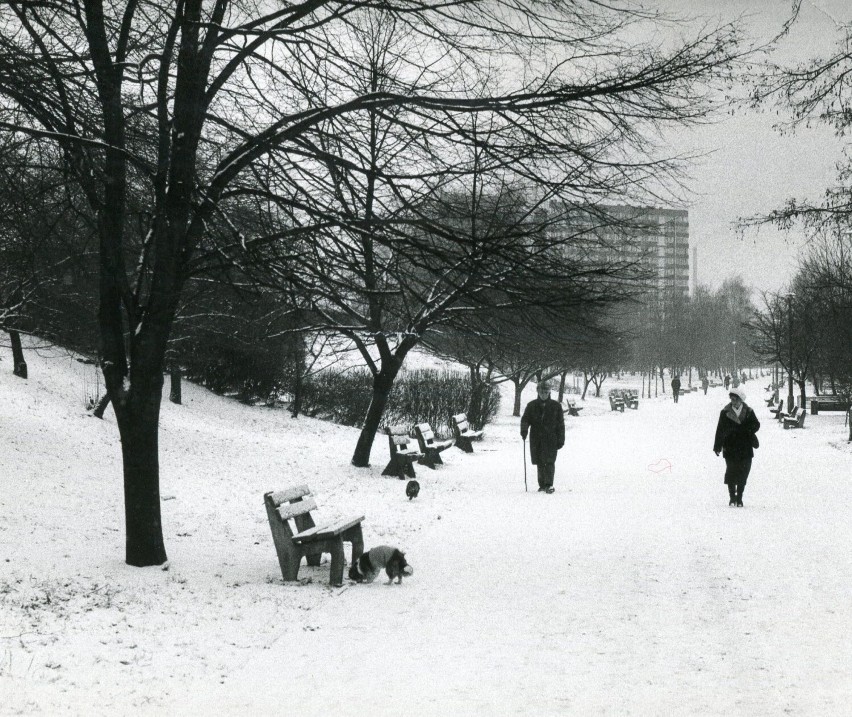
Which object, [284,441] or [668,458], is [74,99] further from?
[668,458]

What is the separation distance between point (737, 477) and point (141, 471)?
804 centimetres

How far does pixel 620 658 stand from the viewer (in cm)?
520

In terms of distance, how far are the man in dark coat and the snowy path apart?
1.40 metres

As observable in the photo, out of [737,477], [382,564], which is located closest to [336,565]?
[382,564]

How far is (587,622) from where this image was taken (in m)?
6.04

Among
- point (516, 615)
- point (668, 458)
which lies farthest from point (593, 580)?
point (668, 458)

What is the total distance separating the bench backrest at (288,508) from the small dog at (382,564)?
678 millimetres

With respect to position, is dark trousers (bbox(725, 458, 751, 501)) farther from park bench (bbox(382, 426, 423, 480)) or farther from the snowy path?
park bench (bbox(382, 426, 423, 480))

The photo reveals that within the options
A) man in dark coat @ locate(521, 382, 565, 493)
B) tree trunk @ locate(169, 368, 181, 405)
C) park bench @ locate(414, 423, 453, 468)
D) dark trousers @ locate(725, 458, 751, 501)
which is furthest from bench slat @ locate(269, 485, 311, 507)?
tree trunk @ locate(169, 368, 181, 405)

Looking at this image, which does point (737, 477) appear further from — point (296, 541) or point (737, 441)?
point (296, 541)

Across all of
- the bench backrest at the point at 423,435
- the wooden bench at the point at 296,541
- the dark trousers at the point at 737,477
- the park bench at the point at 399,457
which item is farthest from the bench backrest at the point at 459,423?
the wooden bench at the point at 296,541

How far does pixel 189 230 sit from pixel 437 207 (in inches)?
91.3

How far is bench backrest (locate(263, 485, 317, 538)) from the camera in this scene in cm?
739

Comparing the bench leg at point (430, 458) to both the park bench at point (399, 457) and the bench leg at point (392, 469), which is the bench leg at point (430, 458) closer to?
the park bench at point (399, 457)
